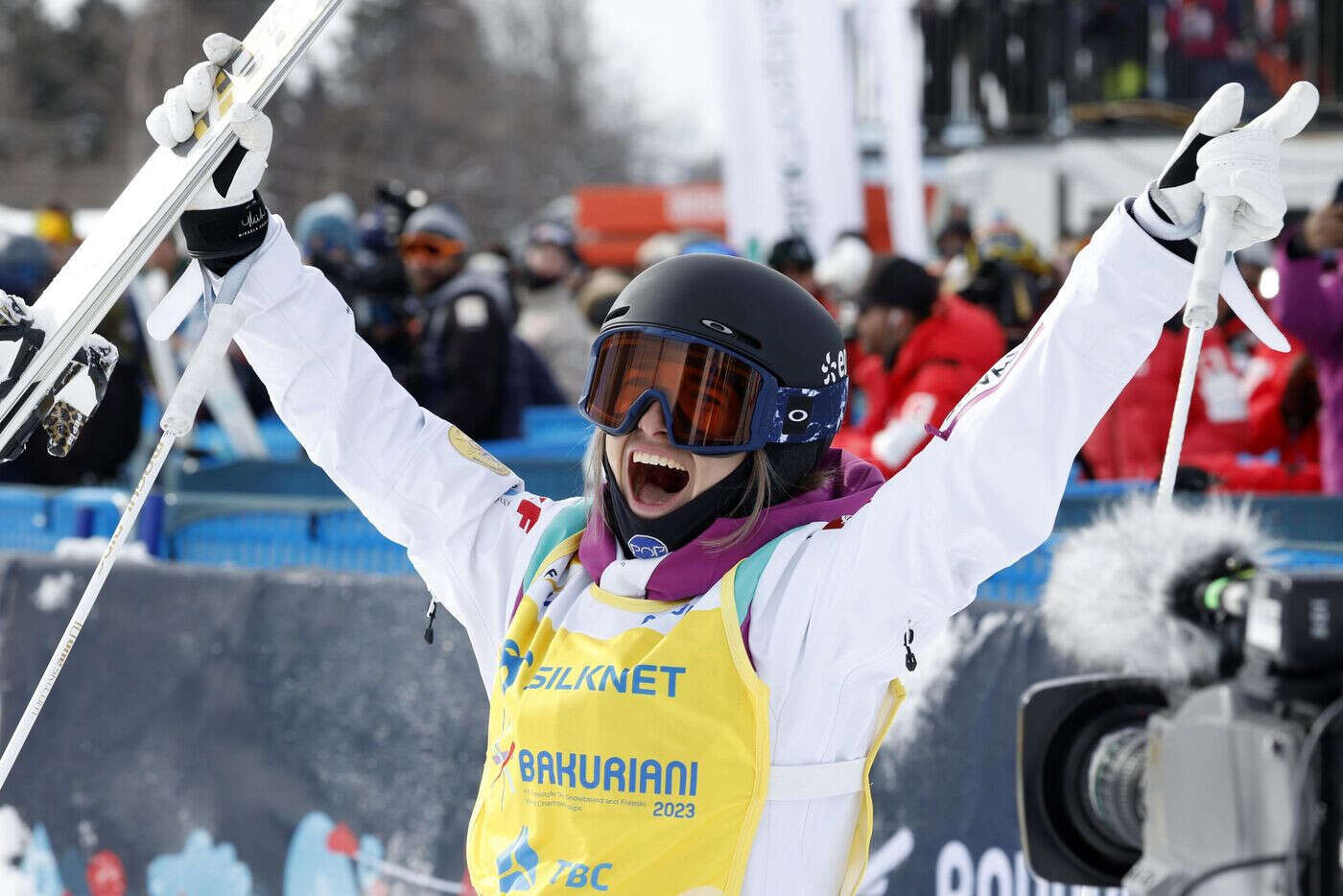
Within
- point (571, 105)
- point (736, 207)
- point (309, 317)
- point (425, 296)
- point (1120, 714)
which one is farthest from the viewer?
point (571, 105)

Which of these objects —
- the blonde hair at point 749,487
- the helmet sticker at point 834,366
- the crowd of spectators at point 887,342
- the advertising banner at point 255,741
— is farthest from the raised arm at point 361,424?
the crowd of spectators at point 887,342

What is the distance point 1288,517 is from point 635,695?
10.4 ft

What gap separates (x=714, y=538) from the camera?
2477mm

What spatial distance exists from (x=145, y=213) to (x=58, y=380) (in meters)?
0.28

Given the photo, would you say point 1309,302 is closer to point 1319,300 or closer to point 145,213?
point 1319,300

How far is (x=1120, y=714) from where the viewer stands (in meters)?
1.98

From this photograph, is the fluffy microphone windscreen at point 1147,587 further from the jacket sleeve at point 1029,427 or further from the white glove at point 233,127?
the white glove at point 233,127

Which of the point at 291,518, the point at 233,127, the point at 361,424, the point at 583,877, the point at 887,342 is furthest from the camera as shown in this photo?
the point at 887,342

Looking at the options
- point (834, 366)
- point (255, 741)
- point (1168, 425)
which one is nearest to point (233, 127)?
point (834, 366)

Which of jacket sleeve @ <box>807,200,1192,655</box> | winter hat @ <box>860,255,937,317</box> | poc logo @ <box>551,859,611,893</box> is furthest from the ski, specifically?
winter hat @ <box>860,255,937,317</box>

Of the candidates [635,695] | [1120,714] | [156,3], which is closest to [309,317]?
[635,695]

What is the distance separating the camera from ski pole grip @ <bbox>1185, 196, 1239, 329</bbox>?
2008 mm

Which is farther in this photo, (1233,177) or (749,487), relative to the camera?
(749,487)

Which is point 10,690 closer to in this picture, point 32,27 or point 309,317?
point 309,317
